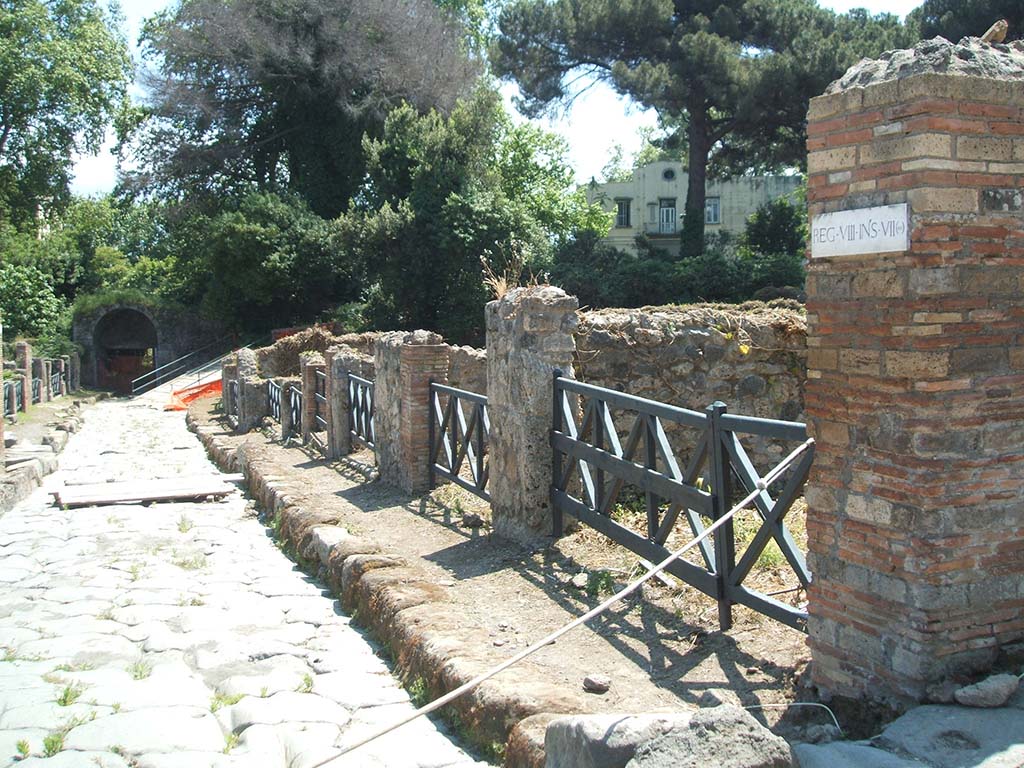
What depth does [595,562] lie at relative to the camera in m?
5.89

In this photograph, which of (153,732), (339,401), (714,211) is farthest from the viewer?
(714,211)

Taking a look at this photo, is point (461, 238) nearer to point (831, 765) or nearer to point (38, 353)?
point (38, 353)

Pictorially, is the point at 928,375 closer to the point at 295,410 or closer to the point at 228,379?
the point at 295,410

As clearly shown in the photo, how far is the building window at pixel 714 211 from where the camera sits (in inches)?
1735

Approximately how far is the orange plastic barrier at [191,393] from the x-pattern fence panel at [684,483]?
20.8 meters

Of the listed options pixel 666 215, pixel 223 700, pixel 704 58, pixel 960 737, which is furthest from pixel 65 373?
pixel 960 737

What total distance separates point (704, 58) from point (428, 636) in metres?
22.6

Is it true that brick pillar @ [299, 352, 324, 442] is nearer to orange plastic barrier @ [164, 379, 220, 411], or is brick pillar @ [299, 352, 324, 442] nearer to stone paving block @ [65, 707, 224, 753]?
stone paving block @ [65, 707, 224, 753]

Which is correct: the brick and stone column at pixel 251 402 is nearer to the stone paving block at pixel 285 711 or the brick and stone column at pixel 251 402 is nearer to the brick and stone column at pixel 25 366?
the brick and stone column at pixel 25 366

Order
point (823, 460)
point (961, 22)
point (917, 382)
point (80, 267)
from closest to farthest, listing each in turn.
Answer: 1. point (917, 382)
2. point (823, 460)
3. point (961, 22)
4. point (80, 267)

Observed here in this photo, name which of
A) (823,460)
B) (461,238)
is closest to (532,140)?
(461,238)

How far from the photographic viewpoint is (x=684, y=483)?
488 cm

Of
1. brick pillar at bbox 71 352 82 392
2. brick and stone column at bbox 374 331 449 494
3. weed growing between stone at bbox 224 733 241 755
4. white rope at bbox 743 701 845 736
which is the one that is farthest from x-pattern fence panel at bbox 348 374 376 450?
brick pillar at bbox 71 352 82 392

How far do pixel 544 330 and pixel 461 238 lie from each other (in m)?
19.2
